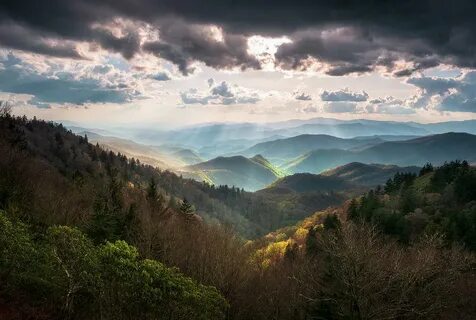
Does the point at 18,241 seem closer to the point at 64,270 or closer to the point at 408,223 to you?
the point at 64,270

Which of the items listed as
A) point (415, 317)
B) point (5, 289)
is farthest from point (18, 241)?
point (415, 317)

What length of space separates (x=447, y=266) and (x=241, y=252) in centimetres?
2336

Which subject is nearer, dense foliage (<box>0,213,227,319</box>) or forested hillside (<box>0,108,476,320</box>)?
dense foliage (<box>0,213,227,319</box>)

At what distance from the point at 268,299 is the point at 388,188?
16237 centimetres

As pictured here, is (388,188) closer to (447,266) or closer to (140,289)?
(447,266)

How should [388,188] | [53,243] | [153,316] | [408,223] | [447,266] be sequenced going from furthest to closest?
1. [388,188]
2. [408,223]
3. [447,266]
4. [53,243]
5. [153,316]

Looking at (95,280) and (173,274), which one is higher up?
(173,274)

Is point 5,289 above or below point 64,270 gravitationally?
below

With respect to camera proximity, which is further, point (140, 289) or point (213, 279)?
point (213, 279)

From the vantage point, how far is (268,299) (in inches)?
2012

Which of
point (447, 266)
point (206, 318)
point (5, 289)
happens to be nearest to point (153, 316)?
point (206, 318)

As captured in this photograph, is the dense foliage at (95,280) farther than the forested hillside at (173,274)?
No

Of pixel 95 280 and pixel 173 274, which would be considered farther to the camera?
pixel 95 280

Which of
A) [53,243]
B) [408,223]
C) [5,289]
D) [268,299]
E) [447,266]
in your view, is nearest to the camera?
[53,243]
